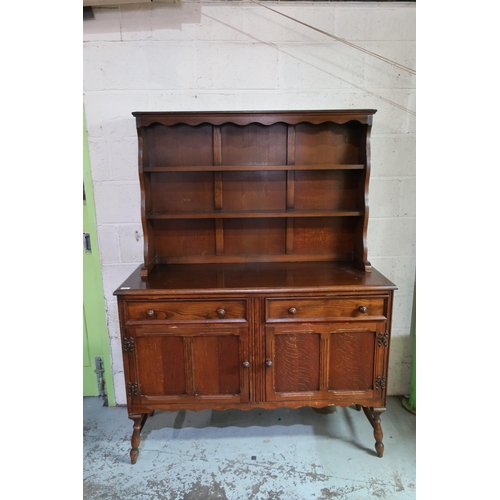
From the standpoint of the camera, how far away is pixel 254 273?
1801mm

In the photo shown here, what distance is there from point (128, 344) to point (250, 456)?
0.88m

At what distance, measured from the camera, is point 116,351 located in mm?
2156

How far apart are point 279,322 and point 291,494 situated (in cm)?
79

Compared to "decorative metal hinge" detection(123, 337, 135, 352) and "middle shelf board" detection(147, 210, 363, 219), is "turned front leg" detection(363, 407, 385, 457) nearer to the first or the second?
"middle shelf board" detection(147, 210, 363, 219)

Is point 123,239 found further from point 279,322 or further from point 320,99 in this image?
point 320,99

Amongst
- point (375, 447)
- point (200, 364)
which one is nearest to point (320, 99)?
point (200, 364)

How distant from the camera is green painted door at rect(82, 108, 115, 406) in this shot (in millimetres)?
1988

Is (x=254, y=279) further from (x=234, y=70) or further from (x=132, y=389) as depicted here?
(x=234, y=70)

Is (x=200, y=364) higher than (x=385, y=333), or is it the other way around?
(x=385, y=333)

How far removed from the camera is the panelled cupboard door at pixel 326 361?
5.33 ft

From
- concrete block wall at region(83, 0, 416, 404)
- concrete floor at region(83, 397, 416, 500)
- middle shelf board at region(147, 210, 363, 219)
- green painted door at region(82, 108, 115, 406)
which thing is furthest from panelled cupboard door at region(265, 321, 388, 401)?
green painted door at region(82, 108, 115, 406)

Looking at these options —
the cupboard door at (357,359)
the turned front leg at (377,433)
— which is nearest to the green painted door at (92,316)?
the cupboard door at (357,359)

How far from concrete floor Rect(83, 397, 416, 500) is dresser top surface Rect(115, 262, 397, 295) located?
0.92 metres
